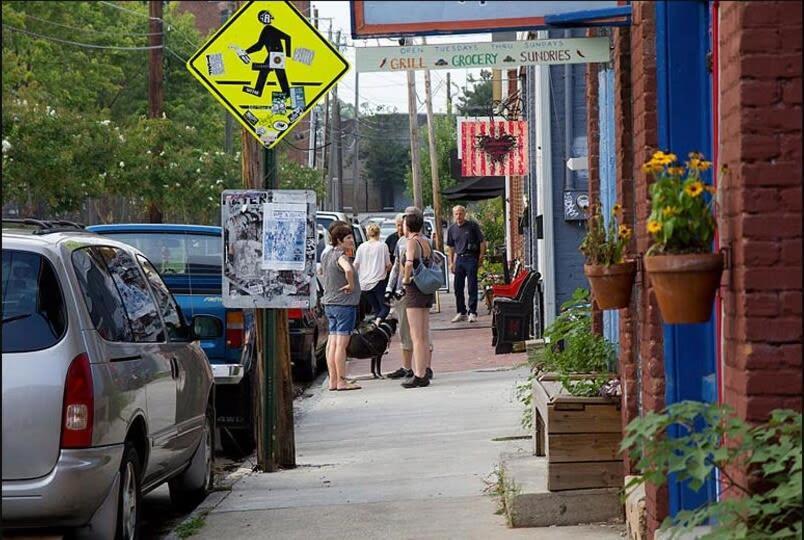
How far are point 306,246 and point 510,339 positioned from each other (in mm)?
6929

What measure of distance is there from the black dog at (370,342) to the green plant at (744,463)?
11.0 m

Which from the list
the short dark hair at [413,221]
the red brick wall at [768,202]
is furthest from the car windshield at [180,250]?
the red brick wall at [768,202]

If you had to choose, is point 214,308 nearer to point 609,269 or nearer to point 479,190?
point 609,269

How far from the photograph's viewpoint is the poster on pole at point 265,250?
32.7 ft

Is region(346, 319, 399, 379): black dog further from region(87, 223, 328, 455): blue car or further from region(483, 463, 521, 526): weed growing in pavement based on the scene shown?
region(483, 463, 521, 526): weed growing in pavement

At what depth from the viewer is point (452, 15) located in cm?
566

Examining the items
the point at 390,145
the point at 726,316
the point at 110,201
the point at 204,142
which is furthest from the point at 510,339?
the point at 390,145

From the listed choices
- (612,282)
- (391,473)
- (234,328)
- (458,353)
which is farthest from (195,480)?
(458,353)

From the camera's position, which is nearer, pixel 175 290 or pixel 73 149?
pixel 175 290

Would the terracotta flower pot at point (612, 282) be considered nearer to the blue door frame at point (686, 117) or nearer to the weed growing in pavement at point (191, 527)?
the blue door frame at point (686, 117)

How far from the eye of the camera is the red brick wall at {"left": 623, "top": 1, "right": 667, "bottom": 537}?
6043 mm

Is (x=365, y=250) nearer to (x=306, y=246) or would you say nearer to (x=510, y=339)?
(x=510, y=339)

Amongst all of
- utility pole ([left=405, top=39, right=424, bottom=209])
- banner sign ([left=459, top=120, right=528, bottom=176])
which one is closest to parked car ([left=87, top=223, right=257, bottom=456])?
banner sign ([left=459, top=120, right=528, bottom=176])

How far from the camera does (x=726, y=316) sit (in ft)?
16.0
